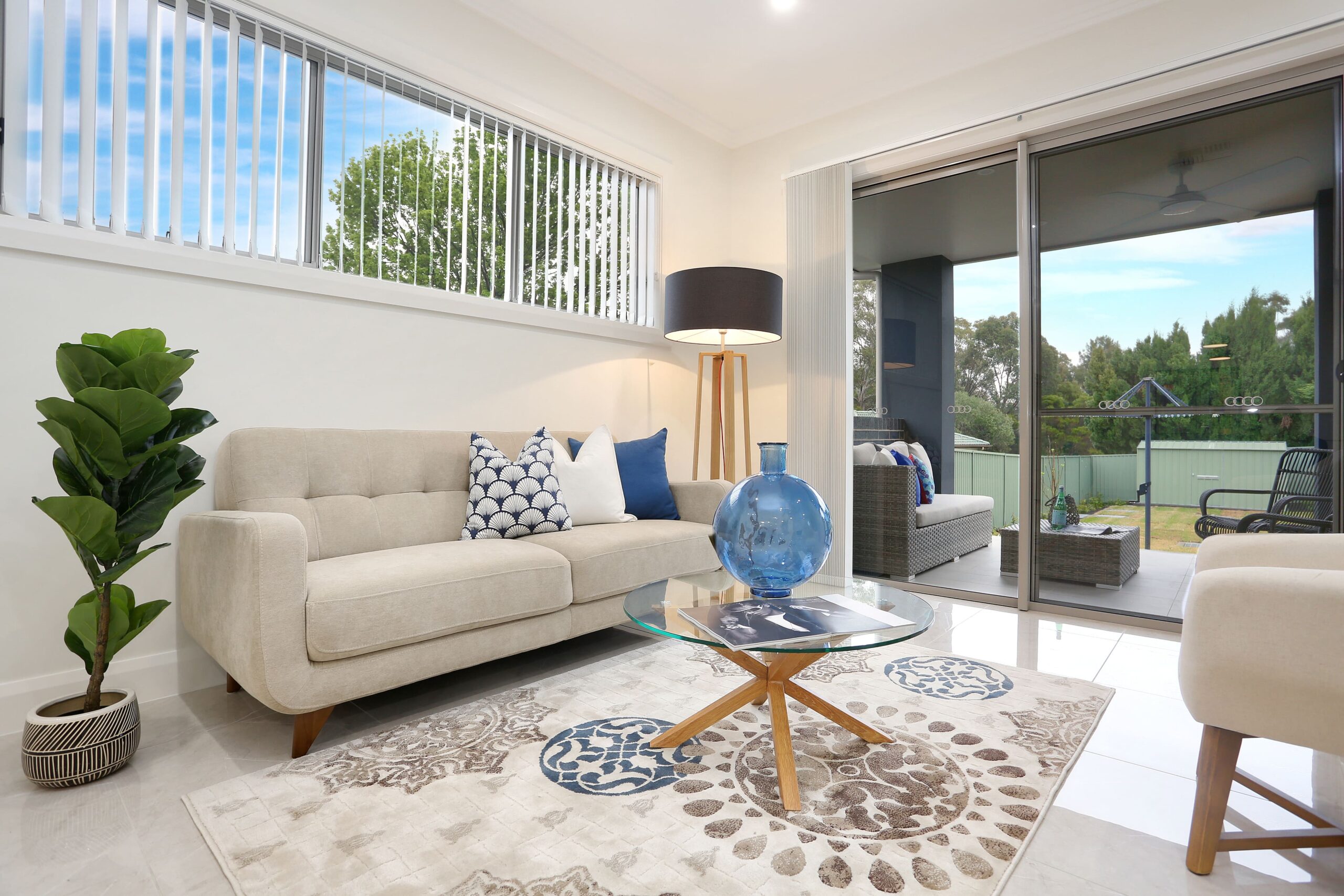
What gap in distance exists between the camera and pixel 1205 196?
9.76 feet

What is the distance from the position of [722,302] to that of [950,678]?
6.48ft

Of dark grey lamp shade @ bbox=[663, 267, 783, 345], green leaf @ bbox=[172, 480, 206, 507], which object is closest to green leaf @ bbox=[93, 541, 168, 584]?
green leaf @ bbox=[172, 480, 206, 507]

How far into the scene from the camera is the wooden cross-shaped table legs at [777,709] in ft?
5.22

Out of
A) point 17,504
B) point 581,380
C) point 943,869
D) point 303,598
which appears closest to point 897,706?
point 943,869

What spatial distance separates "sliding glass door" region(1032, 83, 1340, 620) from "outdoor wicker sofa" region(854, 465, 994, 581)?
34 centimetres

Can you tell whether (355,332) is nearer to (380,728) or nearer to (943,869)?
(380,728)

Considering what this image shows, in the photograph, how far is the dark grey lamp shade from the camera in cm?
339

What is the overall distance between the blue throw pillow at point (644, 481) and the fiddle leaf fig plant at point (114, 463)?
1555mm

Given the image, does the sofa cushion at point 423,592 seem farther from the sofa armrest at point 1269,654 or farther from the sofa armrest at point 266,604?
the sofa armrest at point 1269,654

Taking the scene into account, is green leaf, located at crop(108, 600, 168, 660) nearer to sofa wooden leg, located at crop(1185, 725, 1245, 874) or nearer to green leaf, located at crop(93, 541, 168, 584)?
green leaf, located at crop(93, 541, 168, 584)

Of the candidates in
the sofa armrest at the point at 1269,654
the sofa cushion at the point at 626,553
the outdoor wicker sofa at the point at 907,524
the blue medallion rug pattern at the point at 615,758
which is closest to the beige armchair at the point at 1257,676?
the sofa armrest at the point at 1269,654

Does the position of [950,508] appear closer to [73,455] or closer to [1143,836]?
[1143,836]

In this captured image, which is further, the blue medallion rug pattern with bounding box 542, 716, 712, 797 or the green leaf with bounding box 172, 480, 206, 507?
the green leaf with bounding box 172, 480, 206, 507

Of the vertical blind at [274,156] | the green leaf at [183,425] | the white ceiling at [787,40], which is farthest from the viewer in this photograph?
the white ceiling at [787,40]
